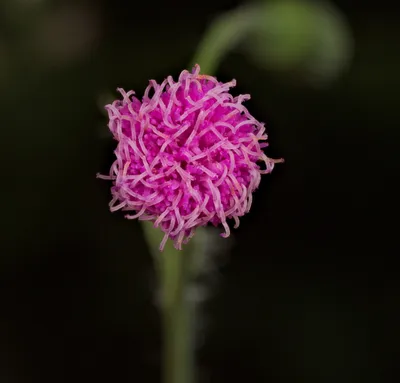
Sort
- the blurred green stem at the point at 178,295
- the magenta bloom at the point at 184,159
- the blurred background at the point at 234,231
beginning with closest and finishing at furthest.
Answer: the magenta bloom at the point at 184,159, the blurred green stem at the point at 178,295, the blurred background at the point at 234,231

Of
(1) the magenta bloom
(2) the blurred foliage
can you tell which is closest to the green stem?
(1) the magenta bloom

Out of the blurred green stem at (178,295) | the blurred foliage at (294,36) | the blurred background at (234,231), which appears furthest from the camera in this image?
the blurred background at (234,231)

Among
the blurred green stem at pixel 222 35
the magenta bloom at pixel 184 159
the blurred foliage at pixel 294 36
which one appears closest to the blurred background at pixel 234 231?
the blurred foliage at pixel 294 36

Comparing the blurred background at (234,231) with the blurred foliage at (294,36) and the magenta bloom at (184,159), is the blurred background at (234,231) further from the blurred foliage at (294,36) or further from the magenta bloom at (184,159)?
the magenta bloom at (184,159)

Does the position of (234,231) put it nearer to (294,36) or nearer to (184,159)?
(294,36)

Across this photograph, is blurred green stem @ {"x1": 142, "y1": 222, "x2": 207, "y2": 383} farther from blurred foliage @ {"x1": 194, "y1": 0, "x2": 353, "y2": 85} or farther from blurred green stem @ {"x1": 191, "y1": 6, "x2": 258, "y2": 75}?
blurred foliage @ {"x1": 194, "y1": 0, "x2": 353, "y2": 85}

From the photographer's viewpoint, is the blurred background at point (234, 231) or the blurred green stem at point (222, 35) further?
the blurred background at point (234, 231)

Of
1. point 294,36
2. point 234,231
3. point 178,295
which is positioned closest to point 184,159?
point 178,295
